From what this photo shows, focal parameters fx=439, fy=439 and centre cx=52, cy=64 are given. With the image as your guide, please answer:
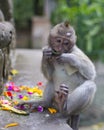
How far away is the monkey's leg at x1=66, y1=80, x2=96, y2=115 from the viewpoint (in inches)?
194

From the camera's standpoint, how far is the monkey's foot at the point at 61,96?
4.82m

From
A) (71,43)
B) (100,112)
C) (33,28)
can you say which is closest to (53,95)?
(71,43)

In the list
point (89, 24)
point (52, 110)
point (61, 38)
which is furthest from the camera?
point (89, 24)

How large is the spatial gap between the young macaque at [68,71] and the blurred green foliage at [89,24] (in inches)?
227

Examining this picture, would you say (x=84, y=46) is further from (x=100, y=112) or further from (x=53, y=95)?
(x=53, y=95)

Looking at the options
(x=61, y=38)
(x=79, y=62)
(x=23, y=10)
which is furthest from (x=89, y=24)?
(x=23, y=10)

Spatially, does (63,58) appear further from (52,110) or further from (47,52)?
(52,110)

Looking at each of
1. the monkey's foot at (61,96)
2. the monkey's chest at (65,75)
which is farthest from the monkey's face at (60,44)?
the monkey's foot at (61,96)

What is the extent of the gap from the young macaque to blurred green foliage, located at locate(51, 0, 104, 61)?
5758 millimetres

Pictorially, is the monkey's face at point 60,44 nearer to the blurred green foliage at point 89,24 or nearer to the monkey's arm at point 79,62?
the monkey's arm at point 79,62

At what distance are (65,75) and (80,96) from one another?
34cm

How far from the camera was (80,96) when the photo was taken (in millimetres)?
4930

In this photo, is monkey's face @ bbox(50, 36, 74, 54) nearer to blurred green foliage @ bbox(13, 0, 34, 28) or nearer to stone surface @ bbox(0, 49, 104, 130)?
stone surface @ bbox(0, 49, 104, 130)

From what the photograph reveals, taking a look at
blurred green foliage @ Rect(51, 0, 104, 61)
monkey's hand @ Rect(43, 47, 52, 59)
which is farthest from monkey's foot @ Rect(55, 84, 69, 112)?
blurred green foliage @ Rect(51, 0, 104, 61)
